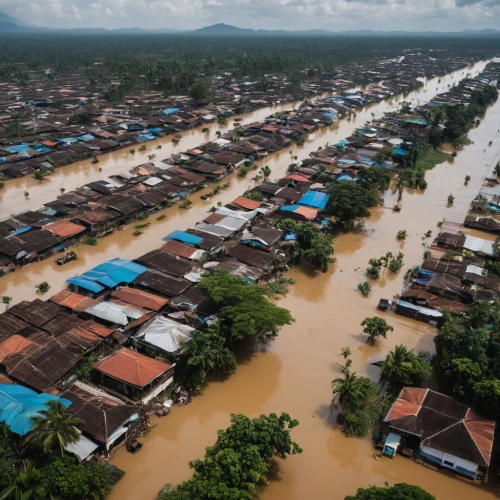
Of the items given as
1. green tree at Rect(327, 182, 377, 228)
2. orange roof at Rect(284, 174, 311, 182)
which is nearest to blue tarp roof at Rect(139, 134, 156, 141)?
orange roof at Rect(284, 174, 311, 182)

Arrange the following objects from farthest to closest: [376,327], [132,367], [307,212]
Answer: [307,212] < [376,327] < [132,367]

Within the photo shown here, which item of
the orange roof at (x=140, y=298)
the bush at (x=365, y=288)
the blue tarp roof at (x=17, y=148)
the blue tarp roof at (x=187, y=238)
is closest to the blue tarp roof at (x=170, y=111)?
the blue tarp roof at (x=17, y=148)

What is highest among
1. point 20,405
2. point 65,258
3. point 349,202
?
point 349,202

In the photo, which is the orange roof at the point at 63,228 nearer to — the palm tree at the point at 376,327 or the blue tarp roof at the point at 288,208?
the blue tarp roof at the point at 288,208

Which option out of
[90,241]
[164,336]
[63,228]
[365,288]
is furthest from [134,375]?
[63,228]

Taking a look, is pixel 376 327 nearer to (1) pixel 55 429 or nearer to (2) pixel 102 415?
(2) pixel 102 415

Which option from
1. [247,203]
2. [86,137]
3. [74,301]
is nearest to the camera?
[74,301]

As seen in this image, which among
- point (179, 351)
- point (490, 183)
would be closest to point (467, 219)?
point (490, 183)
